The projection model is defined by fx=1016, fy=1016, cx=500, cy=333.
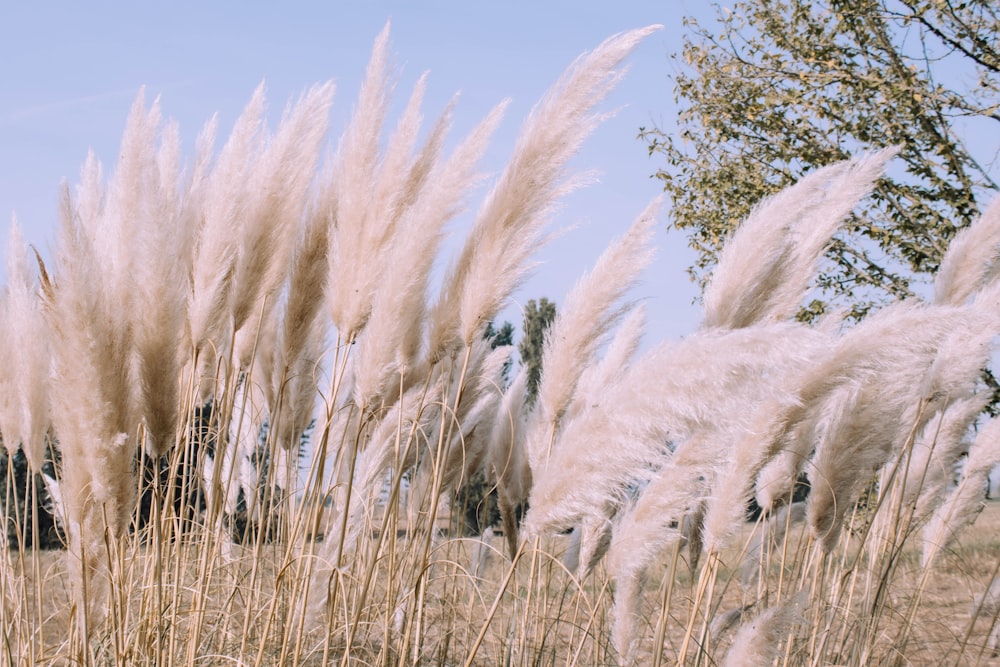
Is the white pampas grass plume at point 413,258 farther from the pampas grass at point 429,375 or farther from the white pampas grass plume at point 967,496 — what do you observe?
the white pampas grass plume at point 967,496

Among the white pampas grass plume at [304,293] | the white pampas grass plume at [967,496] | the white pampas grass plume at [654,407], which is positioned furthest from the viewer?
the white pampas grass plume at [967,496]

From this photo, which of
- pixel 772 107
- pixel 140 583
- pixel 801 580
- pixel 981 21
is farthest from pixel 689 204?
pixel 140 583

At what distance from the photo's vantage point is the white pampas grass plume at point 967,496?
357 centimetres

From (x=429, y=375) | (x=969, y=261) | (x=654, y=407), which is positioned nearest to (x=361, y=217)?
(x=429, y=375)

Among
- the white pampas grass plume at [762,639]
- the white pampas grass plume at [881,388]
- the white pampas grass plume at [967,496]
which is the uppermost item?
the white pampas grass plume at [881,388]

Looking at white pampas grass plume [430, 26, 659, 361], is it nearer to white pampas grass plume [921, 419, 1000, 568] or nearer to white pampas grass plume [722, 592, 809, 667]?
white pampas grass plume [722, 592, 809, 667]

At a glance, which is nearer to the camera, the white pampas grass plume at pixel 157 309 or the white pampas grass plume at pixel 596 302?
the white pampas grass plume at pixel 157 309

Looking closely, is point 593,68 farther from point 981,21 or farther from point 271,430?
point 981,21

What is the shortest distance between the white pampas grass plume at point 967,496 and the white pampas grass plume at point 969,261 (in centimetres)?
62

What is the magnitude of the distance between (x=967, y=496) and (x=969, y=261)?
960mm

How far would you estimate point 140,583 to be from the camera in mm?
3178

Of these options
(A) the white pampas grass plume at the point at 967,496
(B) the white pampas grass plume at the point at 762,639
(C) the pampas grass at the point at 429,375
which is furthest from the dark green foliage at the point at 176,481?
(A) the white pampas grass plume at the point at 967,496

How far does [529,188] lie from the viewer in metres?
2.35

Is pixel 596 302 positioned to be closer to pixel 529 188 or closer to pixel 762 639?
pixel 529 188
